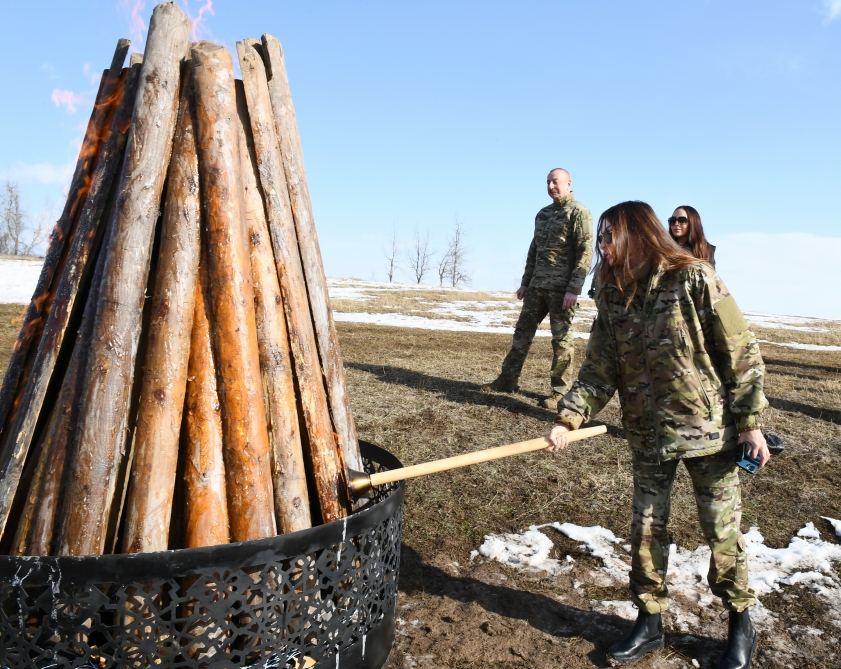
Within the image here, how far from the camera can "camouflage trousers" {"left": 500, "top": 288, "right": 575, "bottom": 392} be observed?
270 inches

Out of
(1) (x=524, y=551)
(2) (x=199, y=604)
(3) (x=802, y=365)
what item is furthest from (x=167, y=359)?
(3) (x=802, y=365)

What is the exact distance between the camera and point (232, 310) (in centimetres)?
222

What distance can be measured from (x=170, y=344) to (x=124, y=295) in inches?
8.9

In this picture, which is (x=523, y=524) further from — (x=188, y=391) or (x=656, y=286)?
(x=188, y=391)

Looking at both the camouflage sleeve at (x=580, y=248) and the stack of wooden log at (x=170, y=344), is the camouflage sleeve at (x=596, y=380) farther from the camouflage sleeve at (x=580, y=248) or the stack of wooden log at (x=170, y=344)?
the camouflage sleeve at (x=580, y=248)

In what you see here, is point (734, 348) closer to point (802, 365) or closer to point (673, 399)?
point (673, 399)

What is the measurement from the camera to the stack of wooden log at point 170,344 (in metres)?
2.06

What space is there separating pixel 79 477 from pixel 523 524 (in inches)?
113

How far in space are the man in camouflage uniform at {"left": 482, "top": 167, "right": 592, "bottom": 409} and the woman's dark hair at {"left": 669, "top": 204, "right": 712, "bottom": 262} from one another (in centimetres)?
142

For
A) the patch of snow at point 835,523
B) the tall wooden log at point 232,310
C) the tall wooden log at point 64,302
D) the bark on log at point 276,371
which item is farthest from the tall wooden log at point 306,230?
the patch of snow at point 835,523

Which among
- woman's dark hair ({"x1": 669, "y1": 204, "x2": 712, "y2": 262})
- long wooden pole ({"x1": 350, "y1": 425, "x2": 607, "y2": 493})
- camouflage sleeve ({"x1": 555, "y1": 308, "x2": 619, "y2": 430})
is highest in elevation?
woman's dark hair ({"x1": 669, "y1": 204, "x2": 712, "y2": 262})

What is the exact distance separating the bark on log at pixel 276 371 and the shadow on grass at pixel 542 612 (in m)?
1.28

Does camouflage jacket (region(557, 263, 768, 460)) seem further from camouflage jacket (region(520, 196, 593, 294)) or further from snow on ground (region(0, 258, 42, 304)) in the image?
snow on ground (region(0, 258, 42, 304))

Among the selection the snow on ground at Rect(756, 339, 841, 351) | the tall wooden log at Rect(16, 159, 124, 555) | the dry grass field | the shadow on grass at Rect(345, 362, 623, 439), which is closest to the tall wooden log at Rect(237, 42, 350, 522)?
the tall wooden log at Rect(16, 159, 124, 555)
